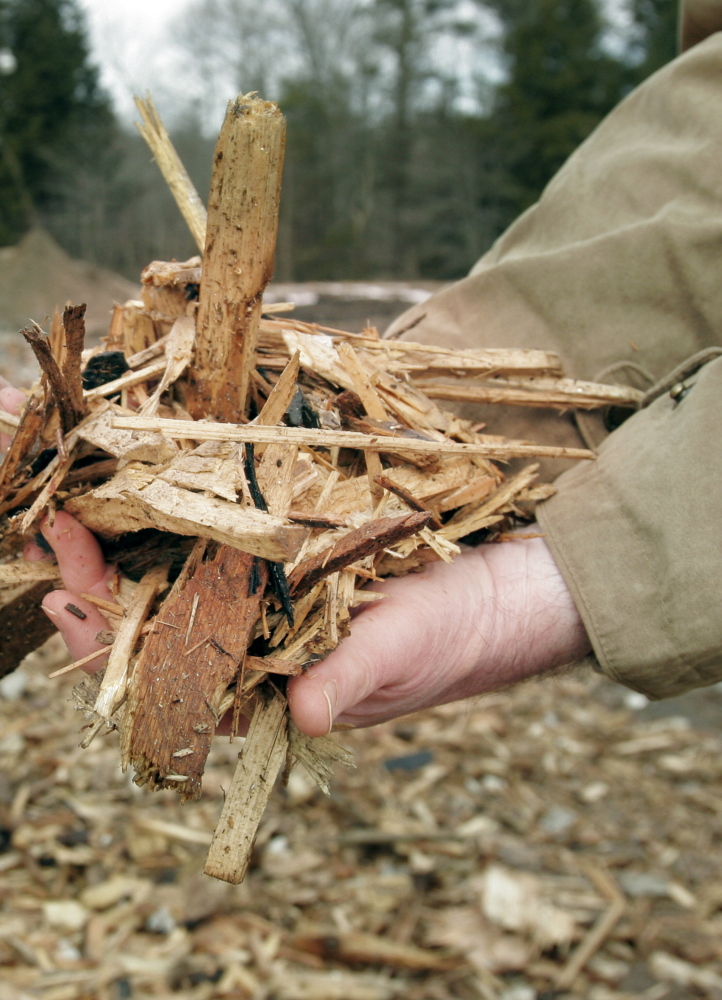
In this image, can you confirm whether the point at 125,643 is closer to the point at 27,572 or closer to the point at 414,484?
the point at 27,572

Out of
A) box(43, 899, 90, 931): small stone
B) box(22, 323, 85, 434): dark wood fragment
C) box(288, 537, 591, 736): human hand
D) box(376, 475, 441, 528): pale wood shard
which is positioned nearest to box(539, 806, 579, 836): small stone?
box(43, 899, 90, 931): small stone

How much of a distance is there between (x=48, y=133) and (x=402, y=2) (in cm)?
1058

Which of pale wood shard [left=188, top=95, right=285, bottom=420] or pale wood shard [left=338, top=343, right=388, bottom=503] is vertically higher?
pale wood shard [left=188, top=95, right=285, bottom=420]

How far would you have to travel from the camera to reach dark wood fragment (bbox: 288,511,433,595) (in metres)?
1.28

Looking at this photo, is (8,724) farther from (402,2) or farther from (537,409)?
(402,2)

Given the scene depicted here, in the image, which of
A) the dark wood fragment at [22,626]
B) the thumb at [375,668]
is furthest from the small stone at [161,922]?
the thumb at [375,668]

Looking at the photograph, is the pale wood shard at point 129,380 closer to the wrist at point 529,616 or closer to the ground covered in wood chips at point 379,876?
the wrist at point 529,616

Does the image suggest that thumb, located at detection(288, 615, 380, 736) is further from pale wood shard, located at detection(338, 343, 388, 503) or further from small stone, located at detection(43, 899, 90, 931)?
small stone, located at detection(43, 899, 90, 931)

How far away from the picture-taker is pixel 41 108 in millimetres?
20766

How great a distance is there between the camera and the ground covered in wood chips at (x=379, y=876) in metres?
2.99

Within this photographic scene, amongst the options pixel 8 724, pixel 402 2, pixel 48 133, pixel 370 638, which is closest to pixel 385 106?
pixel 402 2

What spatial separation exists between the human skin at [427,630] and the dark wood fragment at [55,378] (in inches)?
8.2

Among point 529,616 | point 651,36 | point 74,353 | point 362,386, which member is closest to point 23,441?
point 74,353

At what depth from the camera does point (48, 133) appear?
20.9 metres
